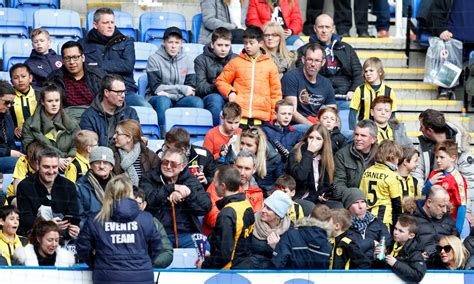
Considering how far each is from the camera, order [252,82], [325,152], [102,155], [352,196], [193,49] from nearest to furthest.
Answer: [102,155] < [352,196] < [325,152] < [252,82] < [193,49]

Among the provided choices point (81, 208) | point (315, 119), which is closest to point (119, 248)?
point (81, 208)

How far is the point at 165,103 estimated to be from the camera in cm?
1508

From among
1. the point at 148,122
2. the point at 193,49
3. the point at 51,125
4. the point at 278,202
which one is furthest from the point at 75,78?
the point at 278,202

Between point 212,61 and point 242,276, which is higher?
point 212,61

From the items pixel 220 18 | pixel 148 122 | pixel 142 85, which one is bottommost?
pixel 148 122

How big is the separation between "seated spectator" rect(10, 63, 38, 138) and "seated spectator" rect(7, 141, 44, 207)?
1.12 meters

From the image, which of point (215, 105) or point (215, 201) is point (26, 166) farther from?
point (215, 105)

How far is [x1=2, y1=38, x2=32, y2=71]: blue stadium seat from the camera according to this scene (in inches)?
616

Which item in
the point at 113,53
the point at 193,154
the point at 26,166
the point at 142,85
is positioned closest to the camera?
the point at 26,166

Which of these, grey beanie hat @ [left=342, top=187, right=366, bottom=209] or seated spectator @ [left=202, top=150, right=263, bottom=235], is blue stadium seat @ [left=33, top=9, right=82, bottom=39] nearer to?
seated spectator @ [left=202, top=150, right=263, bottom=235]

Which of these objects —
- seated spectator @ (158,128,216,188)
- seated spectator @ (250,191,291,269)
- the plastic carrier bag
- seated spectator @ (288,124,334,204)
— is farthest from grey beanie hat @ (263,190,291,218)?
the plastic carrier bag

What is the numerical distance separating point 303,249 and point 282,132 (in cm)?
234

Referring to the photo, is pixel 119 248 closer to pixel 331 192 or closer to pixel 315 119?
pixel 331 192

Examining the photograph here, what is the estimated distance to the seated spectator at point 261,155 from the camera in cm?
1367
